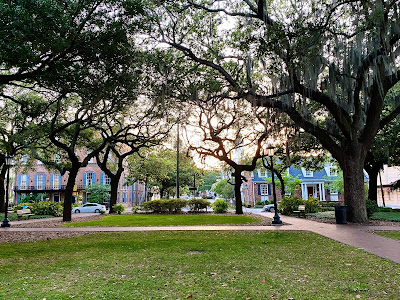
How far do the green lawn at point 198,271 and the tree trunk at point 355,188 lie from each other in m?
6.31

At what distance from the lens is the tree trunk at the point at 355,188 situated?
1411cm

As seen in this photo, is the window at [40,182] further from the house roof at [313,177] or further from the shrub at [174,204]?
the house roof at [313,177]

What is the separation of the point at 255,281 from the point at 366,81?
10.8 m

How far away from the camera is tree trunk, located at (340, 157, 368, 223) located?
555 inches

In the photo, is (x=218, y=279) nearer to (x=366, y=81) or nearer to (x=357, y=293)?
(x=357, y=293)

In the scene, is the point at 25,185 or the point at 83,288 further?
the point at 25,185

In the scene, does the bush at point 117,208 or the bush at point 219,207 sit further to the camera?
the bush at point 117,208

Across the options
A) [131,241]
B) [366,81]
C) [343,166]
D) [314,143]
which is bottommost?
[131,241]

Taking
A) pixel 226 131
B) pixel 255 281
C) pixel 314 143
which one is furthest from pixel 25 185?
pixel 255 281

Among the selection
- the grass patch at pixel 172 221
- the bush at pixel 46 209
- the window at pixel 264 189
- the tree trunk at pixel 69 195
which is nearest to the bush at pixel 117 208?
the bush at pixel 46 209

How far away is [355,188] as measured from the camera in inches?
557

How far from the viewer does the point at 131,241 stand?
9.65 metres

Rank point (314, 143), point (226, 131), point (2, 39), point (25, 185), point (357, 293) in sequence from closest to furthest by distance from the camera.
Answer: point (357, 293)
point (2, 39)
point (314, 143)
point (226, 131)
point (25, 185)

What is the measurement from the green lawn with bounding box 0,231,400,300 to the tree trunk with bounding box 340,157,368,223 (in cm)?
631
